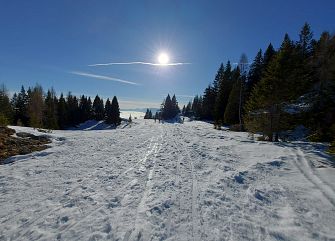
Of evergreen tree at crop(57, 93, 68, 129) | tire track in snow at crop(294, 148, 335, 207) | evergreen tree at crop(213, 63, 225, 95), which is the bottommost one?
tire track in snow at crop(294, 148, 335, 207)

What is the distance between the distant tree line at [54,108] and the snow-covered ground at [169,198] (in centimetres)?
5268

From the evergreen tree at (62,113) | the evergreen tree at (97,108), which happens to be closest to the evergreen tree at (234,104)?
the evergreen tree at (62,113)

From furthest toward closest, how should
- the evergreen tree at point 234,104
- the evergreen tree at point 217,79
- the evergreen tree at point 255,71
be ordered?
the evergreen tree at point 217,79 → the evergreen tree at point 255,71 → the evergreen tree at point 234,104

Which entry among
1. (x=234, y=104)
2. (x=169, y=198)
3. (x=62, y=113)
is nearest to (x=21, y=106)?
(x=62, y=113)

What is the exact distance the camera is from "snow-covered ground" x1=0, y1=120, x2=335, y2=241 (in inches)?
212

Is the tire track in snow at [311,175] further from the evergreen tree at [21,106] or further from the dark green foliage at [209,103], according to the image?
the evergreen tree at [21,106]

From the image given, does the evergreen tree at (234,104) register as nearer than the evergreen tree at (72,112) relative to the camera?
Yes

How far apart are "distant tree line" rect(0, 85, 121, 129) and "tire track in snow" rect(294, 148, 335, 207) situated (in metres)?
56.3

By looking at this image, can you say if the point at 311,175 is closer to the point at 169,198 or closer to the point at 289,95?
the point at 169,198

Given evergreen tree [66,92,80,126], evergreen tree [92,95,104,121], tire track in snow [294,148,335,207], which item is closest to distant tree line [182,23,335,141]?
tire track in snow [294,148,335,207]

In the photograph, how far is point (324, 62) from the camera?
34.6 metres

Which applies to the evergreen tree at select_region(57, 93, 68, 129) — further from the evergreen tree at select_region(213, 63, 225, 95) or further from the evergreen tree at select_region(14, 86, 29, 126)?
the evergreen tree at select_region(213, 63, 225, 95)

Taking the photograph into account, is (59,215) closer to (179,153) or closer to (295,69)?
(179,153)

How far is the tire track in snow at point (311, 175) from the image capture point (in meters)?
7.29
